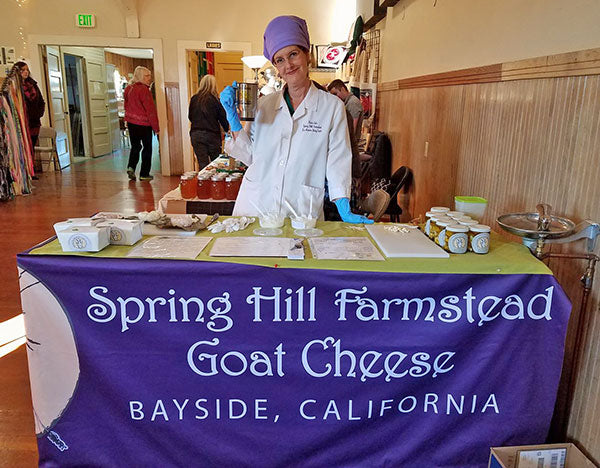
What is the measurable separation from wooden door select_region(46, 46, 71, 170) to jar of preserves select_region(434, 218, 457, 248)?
27.7 feet

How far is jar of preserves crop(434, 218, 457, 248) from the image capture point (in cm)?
166

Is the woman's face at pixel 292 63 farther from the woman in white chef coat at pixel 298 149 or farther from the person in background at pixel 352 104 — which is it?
the person in background at pixel 352 104

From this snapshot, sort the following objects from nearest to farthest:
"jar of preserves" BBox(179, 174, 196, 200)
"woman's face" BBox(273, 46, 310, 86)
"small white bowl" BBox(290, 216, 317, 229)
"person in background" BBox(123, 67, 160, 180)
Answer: "small white bowl" BBox(290, 216, 317, 229)
"woman's face" BBox(273, 46, 310, 86)
"jar of preserves" BBox(179, 174, 196, 200)
"person in background" BBox(123, 67, 160, 180)

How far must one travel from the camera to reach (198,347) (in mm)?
1546

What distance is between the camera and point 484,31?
2584 millimetres

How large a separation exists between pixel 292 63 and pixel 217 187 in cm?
133

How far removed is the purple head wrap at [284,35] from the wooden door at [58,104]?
302 inches

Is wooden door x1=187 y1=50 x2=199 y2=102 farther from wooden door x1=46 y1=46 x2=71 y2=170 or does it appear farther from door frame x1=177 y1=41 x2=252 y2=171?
wooden door x1=46 y1=46 x2=71 y2=170

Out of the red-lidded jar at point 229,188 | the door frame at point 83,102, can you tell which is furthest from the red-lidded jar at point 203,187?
the door frame at point 83,102

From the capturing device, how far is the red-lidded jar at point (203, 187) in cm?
322

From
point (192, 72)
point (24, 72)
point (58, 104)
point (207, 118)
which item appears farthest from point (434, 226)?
point (58, 104)

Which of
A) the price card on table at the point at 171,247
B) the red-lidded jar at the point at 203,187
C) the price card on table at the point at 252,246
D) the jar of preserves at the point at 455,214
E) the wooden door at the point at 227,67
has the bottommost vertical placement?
the red-lidded jar at the point at 203,187

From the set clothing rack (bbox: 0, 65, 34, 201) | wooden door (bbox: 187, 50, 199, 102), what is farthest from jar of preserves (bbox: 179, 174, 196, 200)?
wooden door (bbox: 187, 50, 199, 102)

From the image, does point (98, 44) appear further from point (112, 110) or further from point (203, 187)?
point (203, 187)
